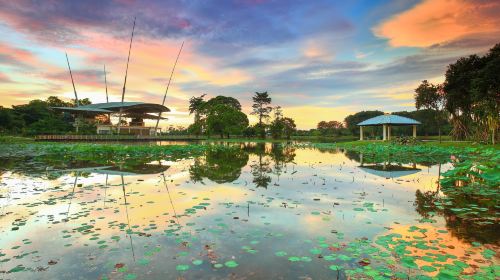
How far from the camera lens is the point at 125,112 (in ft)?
209

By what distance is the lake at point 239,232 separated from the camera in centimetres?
363

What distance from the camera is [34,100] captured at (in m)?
69.6

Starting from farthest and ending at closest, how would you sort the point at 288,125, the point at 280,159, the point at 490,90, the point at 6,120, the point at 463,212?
1. the point at 288,125
2. the point at 6,120
3. the point at 490,90
4. the point at 280,159
5. the point at 463,212

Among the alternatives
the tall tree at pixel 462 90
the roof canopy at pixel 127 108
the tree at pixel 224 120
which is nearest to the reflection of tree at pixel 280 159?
the tall tree at pixel 462 90

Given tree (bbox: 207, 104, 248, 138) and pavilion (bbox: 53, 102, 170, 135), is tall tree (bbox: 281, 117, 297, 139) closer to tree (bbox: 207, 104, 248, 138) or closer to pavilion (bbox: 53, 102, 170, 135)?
tree (bbox: 207, 104, 248, 138)

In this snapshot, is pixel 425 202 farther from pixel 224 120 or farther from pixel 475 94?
pixel 224 120

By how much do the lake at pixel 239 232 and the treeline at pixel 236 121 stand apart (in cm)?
5035

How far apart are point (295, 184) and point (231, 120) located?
165 ft

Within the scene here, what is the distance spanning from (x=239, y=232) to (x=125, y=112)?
6508cm

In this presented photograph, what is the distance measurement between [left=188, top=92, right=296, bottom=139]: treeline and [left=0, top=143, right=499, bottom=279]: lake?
50.3 metres

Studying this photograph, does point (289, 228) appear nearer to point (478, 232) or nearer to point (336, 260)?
point (336, 260)

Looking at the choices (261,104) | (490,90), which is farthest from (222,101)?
(490,90)

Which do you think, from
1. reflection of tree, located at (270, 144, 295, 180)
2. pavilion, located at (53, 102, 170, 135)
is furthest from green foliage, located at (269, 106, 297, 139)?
reflection of tree, located at (270, 144, 295, 180)

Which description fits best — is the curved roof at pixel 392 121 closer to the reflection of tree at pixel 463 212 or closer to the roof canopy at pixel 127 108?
the reflection of tree at pixel 463 212
